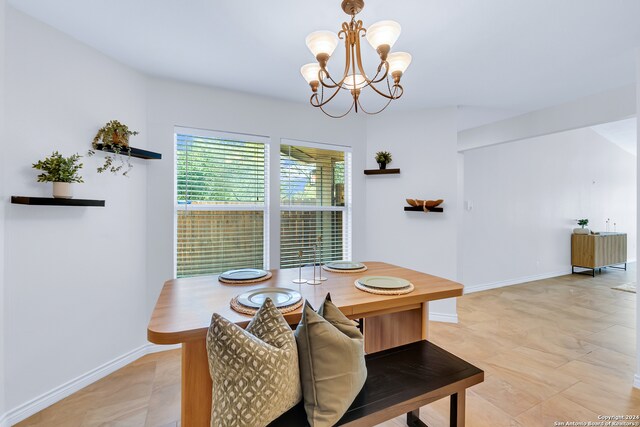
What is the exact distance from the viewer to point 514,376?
2.30 metres

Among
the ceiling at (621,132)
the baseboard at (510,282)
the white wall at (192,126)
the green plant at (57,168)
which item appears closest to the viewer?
the green plant at (57,168)

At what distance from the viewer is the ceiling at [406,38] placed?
1.71 m

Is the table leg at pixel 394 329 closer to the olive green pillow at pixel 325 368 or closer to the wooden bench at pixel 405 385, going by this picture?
the wooden bench at pixel 405 385

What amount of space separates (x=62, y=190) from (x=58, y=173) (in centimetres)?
11

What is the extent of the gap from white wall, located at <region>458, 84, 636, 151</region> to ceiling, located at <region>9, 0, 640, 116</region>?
13 centimetres

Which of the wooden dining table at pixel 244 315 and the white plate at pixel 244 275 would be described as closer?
the wooden dining table at pixel 244 315

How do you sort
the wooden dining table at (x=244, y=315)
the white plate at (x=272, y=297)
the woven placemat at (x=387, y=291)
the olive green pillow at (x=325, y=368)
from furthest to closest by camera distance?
1. the woven placemat at (x=387, y=291)
2. the white plate at (x=272, y=297)
3. the wooden dining table at (x=244, y=315)
4. the olive green pillow at (x=325, y=368)

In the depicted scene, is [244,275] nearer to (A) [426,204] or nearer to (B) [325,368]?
(B) [325,368]

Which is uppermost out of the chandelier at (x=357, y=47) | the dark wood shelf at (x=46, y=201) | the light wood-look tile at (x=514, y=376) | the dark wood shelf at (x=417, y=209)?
the chandelier at (x=357, y=47)

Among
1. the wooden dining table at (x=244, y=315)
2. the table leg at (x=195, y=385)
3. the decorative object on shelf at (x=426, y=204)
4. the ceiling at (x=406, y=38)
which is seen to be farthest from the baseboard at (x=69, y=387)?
the decorative object on shelf at (x=426, y=204)

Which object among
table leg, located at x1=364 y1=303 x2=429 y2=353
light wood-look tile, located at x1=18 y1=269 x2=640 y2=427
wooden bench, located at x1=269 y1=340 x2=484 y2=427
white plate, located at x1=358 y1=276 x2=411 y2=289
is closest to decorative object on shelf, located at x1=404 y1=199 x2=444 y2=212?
light wood-look tile, located at x1=18 y1=269 x2=640 y2=427

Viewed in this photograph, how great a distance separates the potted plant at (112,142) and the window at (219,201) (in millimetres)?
516

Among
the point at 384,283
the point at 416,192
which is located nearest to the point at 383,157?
the point at 416,192

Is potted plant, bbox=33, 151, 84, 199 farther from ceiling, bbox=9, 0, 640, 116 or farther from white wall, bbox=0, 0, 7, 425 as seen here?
ceiling, bbox=9, 0, 640, 116
